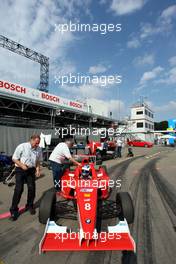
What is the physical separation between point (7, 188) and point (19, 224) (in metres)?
3.24

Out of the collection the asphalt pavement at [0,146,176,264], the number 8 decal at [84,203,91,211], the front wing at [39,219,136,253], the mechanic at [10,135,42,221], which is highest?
the mechanic at [10,135,42,221]

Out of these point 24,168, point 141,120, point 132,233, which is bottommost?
point 132,233

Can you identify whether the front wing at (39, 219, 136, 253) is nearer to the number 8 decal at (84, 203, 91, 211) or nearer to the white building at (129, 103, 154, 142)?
the number 8 decal at (84, 203, 91, 211)

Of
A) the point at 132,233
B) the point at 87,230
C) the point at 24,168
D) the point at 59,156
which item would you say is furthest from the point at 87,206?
the point at 59,156

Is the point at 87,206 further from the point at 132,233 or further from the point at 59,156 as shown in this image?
the point at 59,156

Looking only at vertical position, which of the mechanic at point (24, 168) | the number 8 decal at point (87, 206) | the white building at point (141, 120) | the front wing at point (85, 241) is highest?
the white building at point (141, 120)

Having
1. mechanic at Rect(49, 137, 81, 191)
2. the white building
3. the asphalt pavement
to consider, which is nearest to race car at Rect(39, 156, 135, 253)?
the asphalt pavement

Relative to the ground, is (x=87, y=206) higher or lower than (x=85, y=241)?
higher

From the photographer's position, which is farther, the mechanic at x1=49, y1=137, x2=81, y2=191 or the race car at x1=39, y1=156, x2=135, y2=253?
the mechanic at x1=49, y1=137, x2=81, y2=191

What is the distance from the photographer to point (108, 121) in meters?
28.9

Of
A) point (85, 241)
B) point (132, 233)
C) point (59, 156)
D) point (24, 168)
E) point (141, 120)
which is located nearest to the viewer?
point (85, 241)

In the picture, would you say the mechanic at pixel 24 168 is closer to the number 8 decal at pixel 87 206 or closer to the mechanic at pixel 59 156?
the mechanic at pixel 59 156

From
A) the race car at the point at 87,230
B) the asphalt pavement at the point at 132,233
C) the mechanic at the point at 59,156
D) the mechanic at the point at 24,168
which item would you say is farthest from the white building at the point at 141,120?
the race car at the point at 87,230

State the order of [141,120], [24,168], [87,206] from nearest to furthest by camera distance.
A: [87,206] → [24,168] → [141,120]
